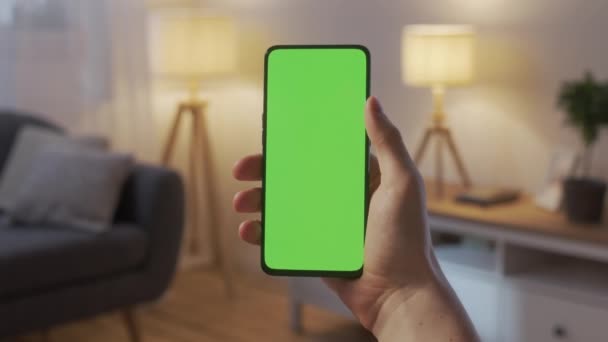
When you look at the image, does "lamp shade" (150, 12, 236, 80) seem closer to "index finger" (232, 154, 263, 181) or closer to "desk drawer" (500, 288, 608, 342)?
"desk drawer" (500, 288, 608, 342)

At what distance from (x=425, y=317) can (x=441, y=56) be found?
194cm

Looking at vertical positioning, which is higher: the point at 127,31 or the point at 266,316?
the point at 127,31

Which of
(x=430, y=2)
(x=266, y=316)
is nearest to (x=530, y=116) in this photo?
(x=430, y=2)

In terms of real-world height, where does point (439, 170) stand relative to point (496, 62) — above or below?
below

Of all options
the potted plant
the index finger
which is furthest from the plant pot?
the index finger

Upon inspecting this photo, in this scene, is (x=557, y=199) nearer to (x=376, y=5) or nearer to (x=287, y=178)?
(x=376, y=5)

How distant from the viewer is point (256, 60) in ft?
12.0

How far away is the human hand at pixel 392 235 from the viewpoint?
819mm

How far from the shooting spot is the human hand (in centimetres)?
82

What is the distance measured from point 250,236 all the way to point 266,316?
2.42 m

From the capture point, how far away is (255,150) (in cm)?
375

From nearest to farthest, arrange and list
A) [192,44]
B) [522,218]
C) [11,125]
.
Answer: [522,218]
[11,125]
[192,44]

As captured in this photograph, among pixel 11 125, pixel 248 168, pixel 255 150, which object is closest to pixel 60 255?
pixel 11 125

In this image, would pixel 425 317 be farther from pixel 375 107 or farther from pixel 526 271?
pixel 526 271
